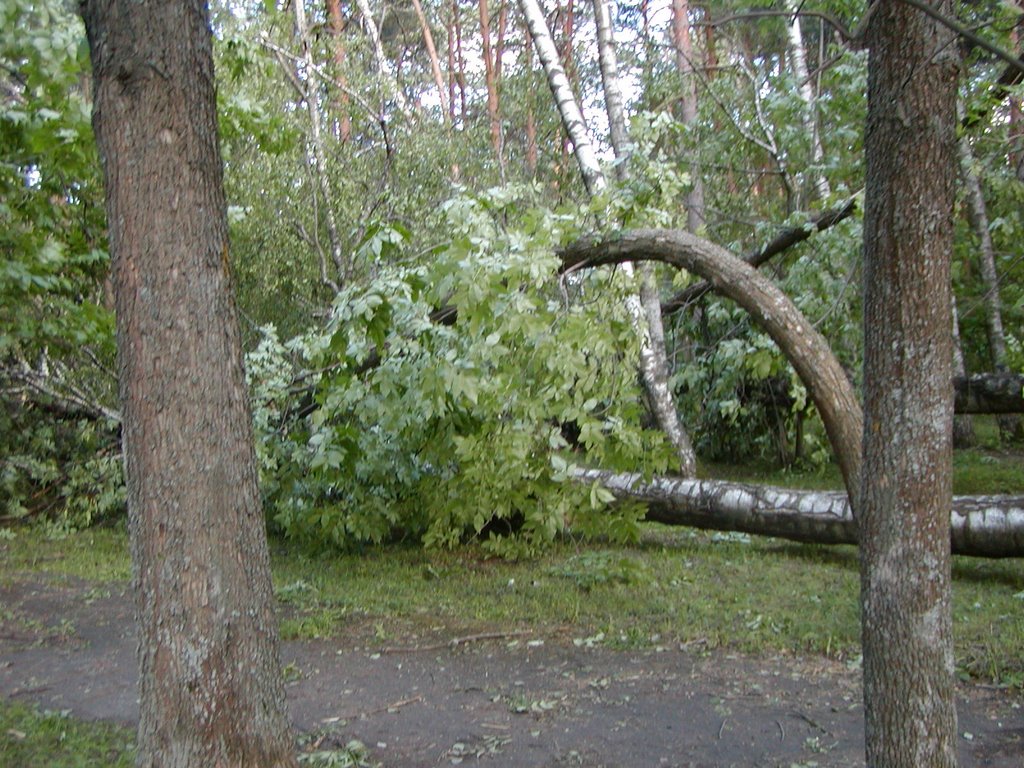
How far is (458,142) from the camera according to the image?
13.7 metres

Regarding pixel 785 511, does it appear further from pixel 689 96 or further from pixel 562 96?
pixel 689 96

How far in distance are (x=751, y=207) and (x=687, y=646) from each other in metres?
9.52

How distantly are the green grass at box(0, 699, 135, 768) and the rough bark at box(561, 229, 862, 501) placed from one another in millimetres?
3343

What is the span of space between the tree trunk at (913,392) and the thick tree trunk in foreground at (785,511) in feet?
Result: 13.1

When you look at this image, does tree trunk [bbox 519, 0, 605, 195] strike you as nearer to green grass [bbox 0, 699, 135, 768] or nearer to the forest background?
the forest background

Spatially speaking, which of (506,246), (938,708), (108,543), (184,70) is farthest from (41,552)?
(938,708)

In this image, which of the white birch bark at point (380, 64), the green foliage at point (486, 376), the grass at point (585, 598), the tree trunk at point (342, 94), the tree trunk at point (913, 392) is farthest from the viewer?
the white birch bark at point (380, 64)

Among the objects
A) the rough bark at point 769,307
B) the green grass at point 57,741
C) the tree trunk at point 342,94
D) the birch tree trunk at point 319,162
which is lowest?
the green grass at point 57,741

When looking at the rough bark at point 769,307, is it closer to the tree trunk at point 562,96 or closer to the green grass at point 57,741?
the green grass at point 57,741

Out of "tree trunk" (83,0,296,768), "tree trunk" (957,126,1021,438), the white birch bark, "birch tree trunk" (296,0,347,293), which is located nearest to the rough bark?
"tree trunk" (83,0,296,768)

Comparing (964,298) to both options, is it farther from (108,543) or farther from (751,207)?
(108,543)

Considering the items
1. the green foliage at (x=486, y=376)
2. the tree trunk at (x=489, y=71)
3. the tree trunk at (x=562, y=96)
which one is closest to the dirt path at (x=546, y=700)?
the green foliage at (x=486, y=376)

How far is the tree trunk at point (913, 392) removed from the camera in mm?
3225

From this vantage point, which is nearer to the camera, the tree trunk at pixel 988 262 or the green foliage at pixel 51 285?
the green foliage at pixel 51 285
